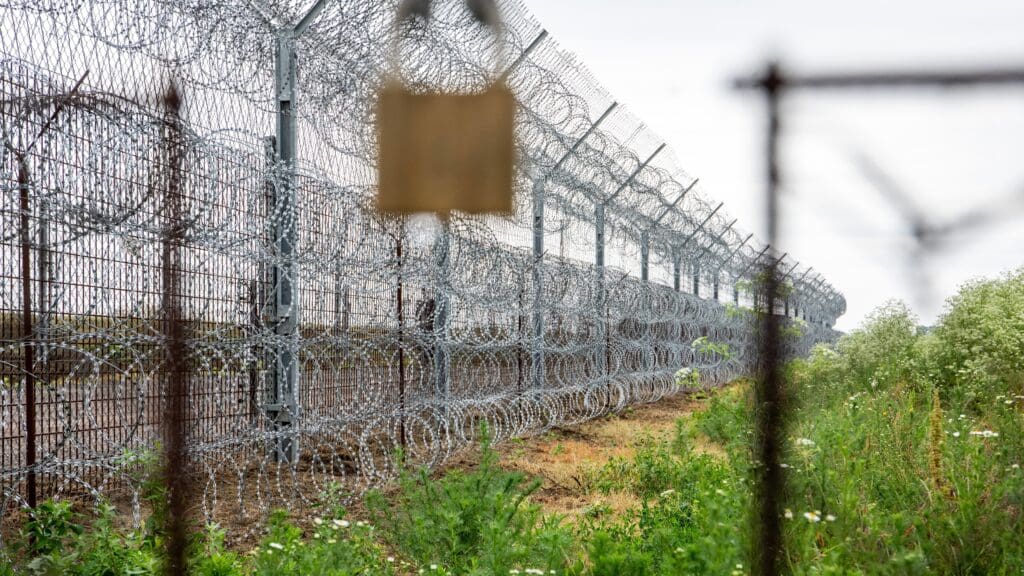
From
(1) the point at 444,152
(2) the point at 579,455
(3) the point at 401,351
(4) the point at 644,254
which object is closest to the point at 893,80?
(1) the point at 444,152

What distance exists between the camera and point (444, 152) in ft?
3.19

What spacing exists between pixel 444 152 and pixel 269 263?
14.9 feet

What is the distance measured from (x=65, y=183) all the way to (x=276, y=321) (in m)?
2.00

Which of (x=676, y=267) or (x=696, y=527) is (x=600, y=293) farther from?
(x=696, y=527)

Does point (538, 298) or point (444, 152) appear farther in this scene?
point (538, 298)

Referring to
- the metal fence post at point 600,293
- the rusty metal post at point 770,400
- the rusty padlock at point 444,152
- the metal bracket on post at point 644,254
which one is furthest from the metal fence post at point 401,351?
the metal bracket on post at point 644,254

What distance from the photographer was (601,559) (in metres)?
3.14

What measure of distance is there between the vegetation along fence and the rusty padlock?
113mm

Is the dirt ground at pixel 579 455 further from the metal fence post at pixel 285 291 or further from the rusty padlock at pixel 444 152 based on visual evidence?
the rusty padlock at pixel 444 152

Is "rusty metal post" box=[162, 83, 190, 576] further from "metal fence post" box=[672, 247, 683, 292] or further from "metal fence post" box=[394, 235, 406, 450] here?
"metal fence post" box=[672, 247, 683, 292]

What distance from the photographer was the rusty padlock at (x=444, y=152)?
964mm

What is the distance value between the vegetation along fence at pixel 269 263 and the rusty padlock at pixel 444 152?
11cm

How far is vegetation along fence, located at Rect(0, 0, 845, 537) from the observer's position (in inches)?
135

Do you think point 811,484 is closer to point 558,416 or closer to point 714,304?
point 558,416
